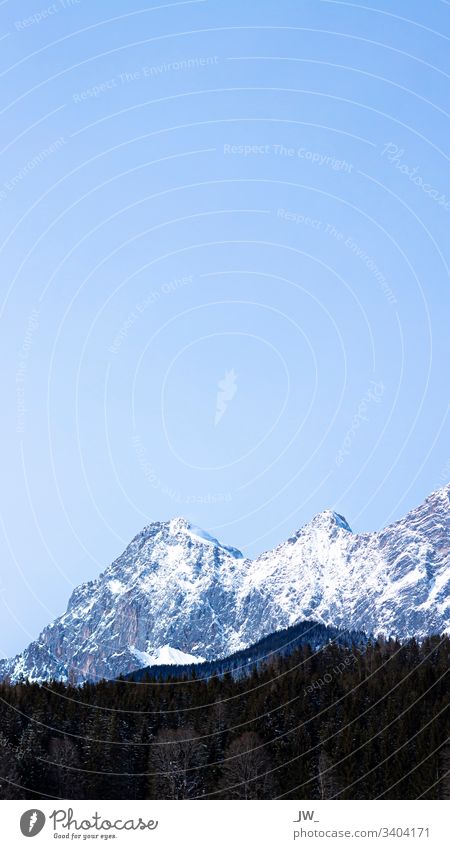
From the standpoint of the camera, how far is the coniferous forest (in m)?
135

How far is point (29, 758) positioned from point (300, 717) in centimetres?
3855

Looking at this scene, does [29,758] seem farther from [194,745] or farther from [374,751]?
[374,751]

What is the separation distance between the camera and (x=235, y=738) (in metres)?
146

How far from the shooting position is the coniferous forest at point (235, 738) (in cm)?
13462
